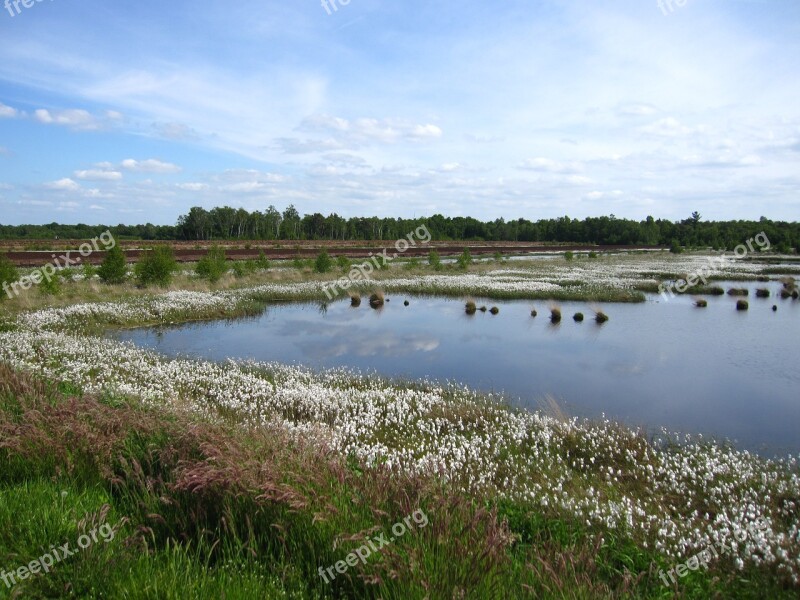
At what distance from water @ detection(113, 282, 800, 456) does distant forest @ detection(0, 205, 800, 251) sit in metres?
79.7

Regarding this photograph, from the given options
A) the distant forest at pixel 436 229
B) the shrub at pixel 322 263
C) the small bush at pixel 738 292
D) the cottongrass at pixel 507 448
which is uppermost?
the distant forest at pixel 436 229

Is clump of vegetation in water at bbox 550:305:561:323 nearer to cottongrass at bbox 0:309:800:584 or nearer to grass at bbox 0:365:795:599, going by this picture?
cottongrass at bbox 0:309:800:584

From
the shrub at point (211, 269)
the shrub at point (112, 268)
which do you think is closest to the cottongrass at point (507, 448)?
A: the shrub at point (112, 268)

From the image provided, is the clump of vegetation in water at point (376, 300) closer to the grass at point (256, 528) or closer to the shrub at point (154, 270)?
the shrub at point (154, 270)

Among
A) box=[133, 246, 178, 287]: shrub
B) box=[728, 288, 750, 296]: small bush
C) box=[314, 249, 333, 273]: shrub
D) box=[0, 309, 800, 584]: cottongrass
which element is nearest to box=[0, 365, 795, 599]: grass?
box=[0, 309, 800, 584]: cottongrass

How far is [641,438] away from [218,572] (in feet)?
26.8

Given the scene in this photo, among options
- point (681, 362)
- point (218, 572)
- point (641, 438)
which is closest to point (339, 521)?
point (218, 572)

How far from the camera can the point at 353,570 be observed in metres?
4.05

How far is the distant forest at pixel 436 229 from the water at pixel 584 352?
262ft

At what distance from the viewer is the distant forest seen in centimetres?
10488

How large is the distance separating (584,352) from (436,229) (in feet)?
372

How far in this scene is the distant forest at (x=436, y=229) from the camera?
104875mm

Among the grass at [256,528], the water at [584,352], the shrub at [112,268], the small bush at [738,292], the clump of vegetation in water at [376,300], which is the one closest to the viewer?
the grass at [256,528]

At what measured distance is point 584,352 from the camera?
18406mm
